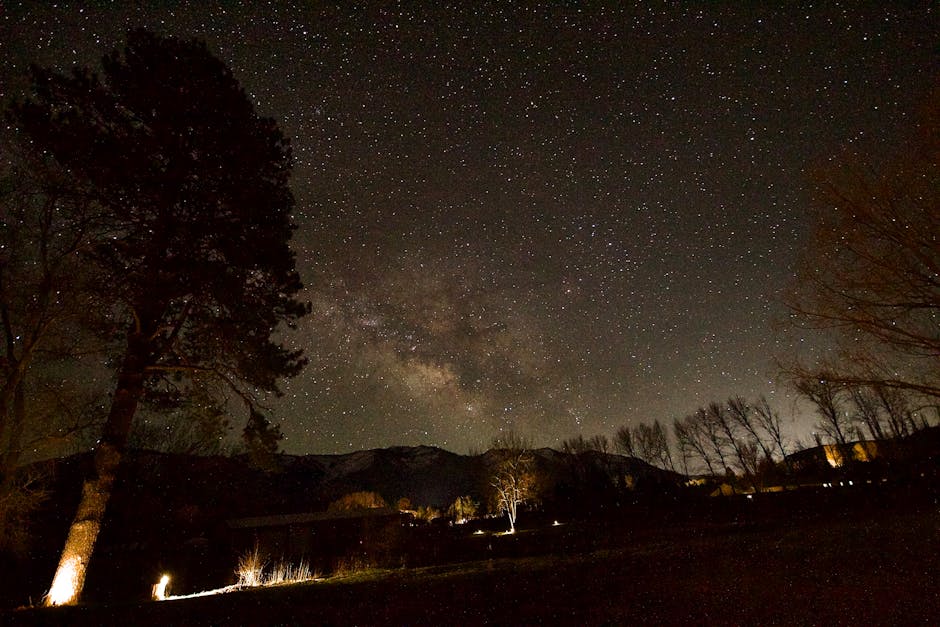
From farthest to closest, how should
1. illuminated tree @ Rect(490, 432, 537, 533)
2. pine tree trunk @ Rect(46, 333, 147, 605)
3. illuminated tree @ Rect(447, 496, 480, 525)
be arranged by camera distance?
illuminated tree @ Rect(447, 496, 480, 525), illuminated tree @ Rect(490, 432, 537, 533), pine tree trunk @ Rect(46, 333, 147, 605)

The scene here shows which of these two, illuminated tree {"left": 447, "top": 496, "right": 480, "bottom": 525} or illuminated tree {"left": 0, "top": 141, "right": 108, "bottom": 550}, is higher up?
illuminated tree {"left": 0, "top": 141, "right": 108, "bottom": 550}

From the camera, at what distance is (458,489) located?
541 feet

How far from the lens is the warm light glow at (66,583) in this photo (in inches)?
410

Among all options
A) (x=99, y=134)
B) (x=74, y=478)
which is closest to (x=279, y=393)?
(x=99, y=134)

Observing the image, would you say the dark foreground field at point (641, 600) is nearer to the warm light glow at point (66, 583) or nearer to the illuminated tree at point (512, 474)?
the warm light glow at point (66, 583)

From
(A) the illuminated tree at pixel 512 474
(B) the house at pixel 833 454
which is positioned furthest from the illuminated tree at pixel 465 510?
(B) the house at pixel 833 454

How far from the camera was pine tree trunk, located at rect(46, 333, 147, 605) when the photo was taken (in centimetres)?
1065

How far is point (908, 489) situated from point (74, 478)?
4652cm

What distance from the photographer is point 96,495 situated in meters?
11.1

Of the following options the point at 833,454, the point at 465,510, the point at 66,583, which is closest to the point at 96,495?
the point at 66,583

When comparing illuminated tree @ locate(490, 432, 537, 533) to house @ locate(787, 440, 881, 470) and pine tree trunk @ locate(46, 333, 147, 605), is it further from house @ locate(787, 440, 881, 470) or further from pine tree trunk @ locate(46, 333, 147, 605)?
pine tree trunk @ locate(46, 333, 147, 605)

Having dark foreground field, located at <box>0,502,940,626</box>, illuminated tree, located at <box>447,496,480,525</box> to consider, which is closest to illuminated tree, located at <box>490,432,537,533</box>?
illuminated tree, located at <box>447,496,480,525</box>

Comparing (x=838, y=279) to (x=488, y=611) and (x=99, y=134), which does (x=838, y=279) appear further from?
(x=99, y=134)

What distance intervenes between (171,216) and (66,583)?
8830 millimetres
